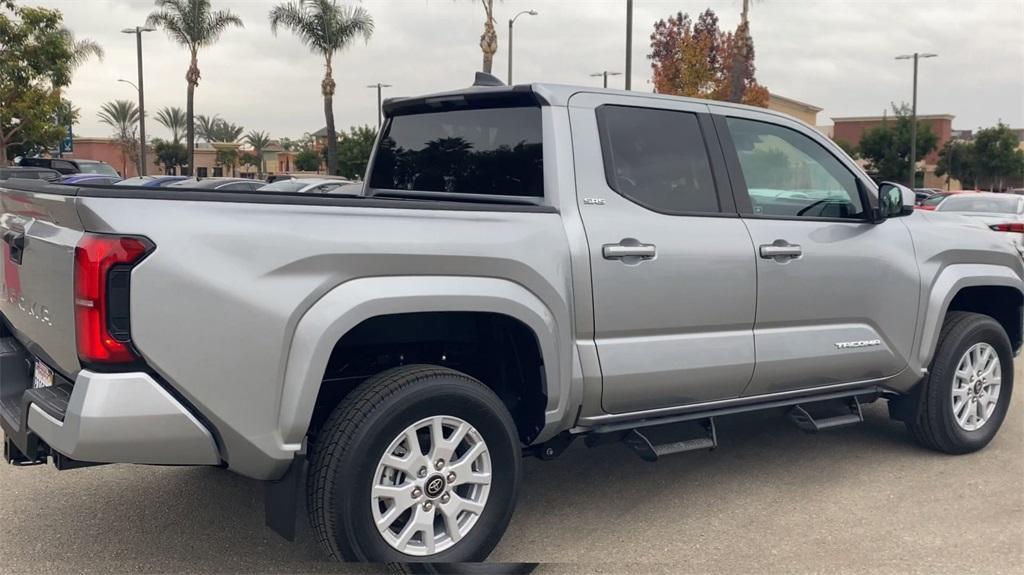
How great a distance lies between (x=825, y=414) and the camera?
5.08m

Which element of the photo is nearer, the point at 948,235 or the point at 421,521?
the point at 421,521

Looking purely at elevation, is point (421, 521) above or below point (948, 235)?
below

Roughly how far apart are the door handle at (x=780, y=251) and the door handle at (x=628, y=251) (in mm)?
668

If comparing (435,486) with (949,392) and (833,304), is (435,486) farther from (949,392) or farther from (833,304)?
(949,392)

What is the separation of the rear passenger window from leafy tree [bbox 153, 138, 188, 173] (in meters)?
64.0

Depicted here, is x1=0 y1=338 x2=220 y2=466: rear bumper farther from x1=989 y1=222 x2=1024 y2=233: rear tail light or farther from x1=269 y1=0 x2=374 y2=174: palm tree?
x1=269 y1=0 x2=374 y2=174: palm tree

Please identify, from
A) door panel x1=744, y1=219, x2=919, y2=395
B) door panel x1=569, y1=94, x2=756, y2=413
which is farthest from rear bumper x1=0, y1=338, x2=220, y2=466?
door panel x1=744, y1=219, x2=919, y2=395

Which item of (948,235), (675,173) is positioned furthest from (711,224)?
(948,235)

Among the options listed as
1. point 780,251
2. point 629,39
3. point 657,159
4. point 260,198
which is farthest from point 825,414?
point 629,39

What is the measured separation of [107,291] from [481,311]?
4.23ft

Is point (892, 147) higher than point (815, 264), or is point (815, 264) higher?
point (892, 147)

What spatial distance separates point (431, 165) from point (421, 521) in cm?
190

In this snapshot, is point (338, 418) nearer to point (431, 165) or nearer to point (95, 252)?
point (95, 252)

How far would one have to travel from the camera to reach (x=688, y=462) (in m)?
5.16
